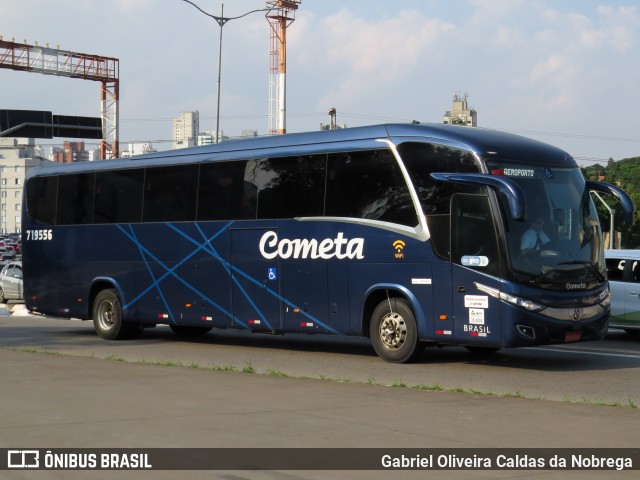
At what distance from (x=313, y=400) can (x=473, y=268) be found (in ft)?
14.6

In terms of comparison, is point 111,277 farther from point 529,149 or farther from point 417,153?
point 529,149

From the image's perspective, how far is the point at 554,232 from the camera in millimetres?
15742

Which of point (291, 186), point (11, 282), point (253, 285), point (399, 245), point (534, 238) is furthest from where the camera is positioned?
point (11, 282)

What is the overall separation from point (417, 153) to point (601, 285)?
11.4 feet

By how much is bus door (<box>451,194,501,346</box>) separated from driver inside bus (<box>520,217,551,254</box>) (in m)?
0.44

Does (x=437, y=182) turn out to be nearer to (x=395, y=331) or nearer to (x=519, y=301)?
(x=519, y=301)

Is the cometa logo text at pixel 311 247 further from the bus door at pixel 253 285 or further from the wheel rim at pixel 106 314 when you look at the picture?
the wheel rim at pixel 106 314

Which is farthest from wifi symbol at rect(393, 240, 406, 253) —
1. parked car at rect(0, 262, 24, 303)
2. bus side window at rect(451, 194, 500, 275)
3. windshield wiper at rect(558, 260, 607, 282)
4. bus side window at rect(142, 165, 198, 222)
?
parked car at rect(0, 262, 24, 303)

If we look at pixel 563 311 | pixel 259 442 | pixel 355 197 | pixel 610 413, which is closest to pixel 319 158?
pixel 355 197

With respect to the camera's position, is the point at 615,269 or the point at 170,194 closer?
the point at 170,194

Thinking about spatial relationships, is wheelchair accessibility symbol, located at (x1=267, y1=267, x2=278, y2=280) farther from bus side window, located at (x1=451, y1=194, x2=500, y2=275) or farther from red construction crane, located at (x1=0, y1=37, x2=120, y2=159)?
red construction crane, located at (x1=0, y1=37, x2=120, y2=159)

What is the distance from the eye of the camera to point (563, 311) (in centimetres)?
1548

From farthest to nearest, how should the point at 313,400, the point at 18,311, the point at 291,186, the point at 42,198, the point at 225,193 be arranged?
the point at 18,311
the point at 42,198
the point at 225,193
the point at 291,186
the point at 313,400

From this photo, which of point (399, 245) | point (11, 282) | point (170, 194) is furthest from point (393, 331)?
point (11, 282)
